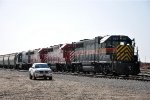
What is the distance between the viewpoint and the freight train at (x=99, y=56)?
28.4 m

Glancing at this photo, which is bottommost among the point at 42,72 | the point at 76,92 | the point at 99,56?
the point at 76,92

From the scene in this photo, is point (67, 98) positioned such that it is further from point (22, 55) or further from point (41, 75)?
point (22, 55)

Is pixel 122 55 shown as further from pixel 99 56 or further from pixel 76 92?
pixel 76 92

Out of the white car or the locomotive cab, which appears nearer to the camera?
the white car

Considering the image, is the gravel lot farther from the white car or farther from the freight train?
the freight train

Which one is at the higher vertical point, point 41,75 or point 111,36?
point 111,36

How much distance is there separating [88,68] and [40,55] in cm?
2130

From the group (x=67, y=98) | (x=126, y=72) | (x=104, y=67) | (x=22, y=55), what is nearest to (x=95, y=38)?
(x=104, y=67)

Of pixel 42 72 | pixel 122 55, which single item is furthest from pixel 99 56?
pixel 42 72

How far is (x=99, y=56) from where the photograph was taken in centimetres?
3192

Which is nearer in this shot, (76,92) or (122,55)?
(76,92)

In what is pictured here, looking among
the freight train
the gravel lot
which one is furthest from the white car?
the gravel lot

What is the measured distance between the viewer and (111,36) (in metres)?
30.5

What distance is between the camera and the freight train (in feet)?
93.2
